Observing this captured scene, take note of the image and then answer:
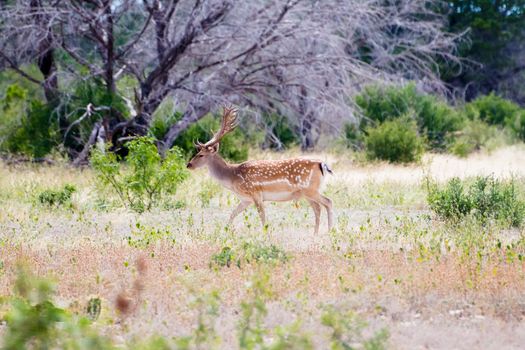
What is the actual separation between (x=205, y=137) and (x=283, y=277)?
1496 centimetres

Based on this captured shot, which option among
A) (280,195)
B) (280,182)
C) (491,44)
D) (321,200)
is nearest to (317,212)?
(321,200)

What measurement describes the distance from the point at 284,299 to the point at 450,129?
19535 mm

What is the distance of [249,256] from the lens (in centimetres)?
870

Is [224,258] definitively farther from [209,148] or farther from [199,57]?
[199,57]

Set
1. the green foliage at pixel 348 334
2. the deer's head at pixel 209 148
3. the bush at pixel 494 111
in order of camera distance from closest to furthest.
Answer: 1. the green foliage at pixel 348 334
2. the deer's head at pixel 209 148
3. the bush at pixel 494 111

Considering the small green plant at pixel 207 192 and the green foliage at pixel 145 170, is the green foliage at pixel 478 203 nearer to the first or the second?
the small green plant at pixel 207 192

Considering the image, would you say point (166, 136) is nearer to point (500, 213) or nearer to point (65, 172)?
point (65, 172)

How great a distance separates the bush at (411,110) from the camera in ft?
81.4

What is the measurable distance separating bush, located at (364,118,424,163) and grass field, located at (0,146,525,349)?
25.6 feet

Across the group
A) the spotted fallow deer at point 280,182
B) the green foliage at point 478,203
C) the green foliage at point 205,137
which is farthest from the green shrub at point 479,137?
the spotted fallow deer at point 280,182

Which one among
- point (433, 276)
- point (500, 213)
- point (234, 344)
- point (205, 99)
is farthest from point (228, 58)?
point (234, 344)

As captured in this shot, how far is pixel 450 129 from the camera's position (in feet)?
85.4

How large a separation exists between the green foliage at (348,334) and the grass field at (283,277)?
0.7 inches

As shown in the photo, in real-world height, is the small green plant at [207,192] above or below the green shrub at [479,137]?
below
